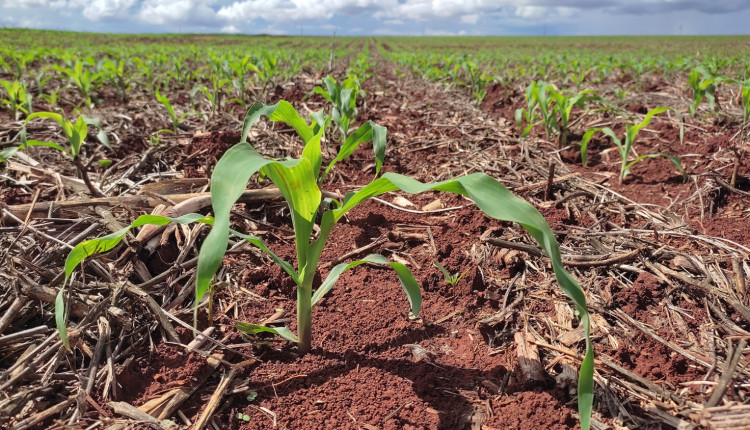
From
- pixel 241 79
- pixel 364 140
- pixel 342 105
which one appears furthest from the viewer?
pixel 241 79

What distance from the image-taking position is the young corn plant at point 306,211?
0.81 meters

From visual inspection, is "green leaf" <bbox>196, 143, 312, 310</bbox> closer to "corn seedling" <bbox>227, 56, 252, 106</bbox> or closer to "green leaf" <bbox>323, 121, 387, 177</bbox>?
"green leaf" <bbox>323, 121, 387, 177</bbox>

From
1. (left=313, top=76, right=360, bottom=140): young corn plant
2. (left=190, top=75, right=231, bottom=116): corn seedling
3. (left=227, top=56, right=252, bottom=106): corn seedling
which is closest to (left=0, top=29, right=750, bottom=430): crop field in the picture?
(left=313, top=76, right=360, bottom=140): young corn plant

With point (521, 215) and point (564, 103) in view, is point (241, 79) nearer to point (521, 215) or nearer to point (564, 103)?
point (564, 103)

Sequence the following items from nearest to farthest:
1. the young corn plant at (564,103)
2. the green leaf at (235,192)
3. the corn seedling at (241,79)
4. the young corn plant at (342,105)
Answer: the green leaf at (235,192)
the young corn plant at (342,105)
the young corn plant at (564,103)
the corn seedling at (241,79)

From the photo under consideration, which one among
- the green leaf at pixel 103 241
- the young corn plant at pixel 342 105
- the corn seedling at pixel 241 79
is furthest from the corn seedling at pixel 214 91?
the green leaf at pixel 103 241

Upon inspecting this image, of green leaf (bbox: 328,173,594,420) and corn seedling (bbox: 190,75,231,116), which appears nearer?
green leaf (bbox: 328,173,594,420)

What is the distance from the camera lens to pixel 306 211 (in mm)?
1197

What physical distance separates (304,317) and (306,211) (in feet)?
1.16

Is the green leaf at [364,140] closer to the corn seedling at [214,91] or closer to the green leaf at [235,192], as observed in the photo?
the green leaf at [235,192]

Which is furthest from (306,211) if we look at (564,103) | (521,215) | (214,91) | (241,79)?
(241,79)

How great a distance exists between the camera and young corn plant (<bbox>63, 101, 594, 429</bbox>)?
81 cm

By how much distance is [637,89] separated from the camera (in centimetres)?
693

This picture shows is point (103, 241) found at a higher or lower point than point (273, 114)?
lower
